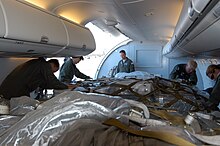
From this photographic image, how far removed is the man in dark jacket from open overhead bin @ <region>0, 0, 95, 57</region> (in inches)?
15.3

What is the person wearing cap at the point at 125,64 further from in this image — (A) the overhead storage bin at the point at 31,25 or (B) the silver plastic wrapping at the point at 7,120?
(B) the silver plastic wrapping at the point at 7,120

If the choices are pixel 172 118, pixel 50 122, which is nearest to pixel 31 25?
pixel 172 118

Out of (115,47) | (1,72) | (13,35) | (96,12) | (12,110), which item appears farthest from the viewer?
(115,47)

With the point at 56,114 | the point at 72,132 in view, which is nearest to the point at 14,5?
the point at 56,114

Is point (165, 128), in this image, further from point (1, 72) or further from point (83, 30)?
point (83, 30)

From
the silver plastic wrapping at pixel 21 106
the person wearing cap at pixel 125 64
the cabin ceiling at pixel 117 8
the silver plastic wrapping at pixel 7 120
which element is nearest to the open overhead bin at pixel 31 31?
the cabin ceiling at pixel 117 8

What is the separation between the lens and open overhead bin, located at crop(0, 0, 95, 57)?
7.23 feet

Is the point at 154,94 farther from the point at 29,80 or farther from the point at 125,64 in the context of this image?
the point at 125,64

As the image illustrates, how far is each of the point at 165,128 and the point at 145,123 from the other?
11 cm

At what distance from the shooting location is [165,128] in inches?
36.9

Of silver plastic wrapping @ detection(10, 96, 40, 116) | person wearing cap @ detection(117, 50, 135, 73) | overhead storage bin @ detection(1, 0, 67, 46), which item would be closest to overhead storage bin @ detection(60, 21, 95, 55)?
overhead storage bin @ detection(1, 0, 67, 46)

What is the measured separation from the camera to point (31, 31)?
8.39 feet

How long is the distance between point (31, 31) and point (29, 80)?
4.19 ft

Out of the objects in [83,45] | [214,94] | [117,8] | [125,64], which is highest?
[117,8]
